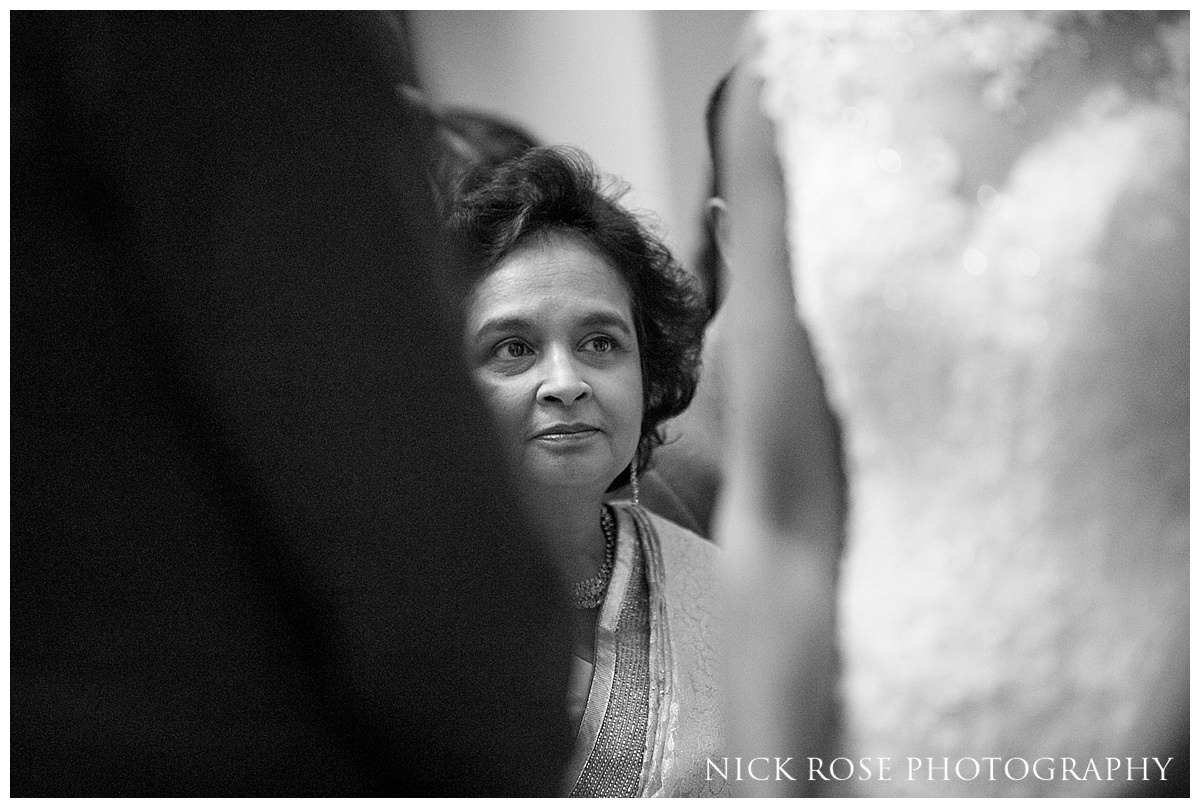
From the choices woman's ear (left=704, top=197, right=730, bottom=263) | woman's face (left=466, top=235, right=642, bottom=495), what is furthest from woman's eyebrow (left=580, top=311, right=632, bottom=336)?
woman's ear (left=704, top=197, right=730, bottom=263)

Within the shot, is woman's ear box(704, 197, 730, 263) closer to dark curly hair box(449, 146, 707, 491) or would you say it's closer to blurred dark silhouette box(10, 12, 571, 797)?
dark curly hair box(449, 146, 707, 491)

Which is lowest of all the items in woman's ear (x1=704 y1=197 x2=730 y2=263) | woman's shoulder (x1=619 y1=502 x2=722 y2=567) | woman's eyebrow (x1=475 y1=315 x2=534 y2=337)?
woman's shoulder (x1=619 y1=502 x2=722 y2=567)

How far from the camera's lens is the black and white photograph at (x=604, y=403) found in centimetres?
102

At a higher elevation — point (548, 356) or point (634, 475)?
point (548, 356)

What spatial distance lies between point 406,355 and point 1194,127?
31.7 inches

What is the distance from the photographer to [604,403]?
103cm

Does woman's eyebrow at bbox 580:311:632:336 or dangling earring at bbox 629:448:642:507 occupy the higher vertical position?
woman's eyebrow at bbox 580:311:632:336

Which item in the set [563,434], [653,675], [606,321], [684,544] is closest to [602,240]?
[606,321]

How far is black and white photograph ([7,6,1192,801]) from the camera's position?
3.36 ft

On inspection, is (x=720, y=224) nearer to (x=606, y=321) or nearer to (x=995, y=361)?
(x=606, y=321)

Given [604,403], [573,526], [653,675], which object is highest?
[604,403]

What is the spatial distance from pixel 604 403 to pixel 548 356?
0.07 m

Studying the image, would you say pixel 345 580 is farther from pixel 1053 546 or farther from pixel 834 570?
pixel 1053 546

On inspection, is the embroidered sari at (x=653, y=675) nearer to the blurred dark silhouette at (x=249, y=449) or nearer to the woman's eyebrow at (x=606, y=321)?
the blurred dark silhouette at (x=249, y=449)
